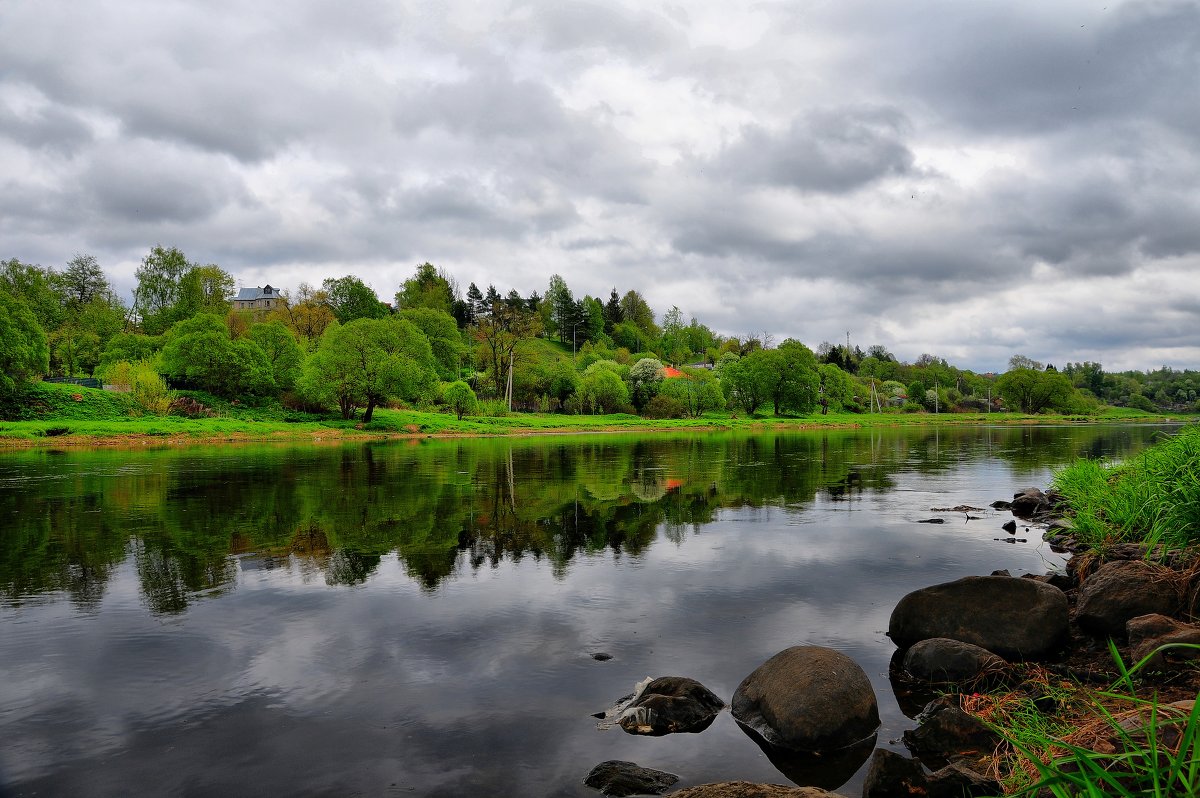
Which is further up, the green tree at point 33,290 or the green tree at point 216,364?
the green tree at point 33,290

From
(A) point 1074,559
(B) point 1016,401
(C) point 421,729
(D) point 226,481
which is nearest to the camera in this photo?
(C) point 421,729

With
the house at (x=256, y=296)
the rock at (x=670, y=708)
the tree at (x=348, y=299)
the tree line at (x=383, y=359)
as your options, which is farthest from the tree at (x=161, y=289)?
the rock at (x=670, y=708)

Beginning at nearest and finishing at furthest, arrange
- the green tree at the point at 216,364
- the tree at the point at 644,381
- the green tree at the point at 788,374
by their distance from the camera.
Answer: the green tree at the point at 216,364 < the tree at the point at 644,381 < the green tree at the point at 788,374

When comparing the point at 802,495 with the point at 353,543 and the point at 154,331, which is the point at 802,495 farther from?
the point at 154,331

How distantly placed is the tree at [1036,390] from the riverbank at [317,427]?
7007 cm

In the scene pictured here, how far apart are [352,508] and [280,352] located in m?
67.5

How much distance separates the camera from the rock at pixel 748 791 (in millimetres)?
4883

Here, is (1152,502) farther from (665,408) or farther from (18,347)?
(665,408)

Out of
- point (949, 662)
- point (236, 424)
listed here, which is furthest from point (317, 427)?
point (949, 662)

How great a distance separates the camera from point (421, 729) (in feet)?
23.0

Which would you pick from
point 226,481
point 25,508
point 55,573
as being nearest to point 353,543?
point 55,573

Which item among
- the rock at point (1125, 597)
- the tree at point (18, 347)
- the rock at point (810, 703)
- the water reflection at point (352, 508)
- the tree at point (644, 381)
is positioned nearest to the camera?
the rock at point (810, 703)

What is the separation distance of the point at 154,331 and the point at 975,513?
110 m

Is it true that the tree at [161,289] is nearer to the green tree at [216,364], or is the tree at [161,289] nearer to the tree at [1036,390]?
the green tree at [216,364]
